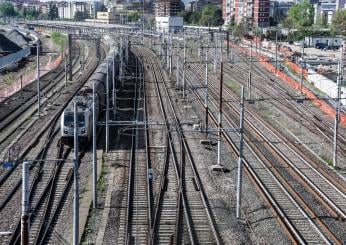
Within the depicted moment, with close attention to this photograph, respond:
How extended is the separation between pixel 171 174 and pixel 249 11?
110 m

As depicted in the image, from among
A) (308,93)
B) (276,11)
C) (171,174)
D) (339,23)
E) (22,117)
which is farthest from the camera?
(276,11)

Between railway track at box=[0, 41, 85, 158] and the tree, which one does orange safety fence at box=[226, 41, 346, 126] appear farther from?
the tree

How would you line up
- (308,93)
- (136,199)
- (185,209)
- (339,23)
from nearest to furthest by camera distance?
(185,209), (136,199), (308,93), (339,23)

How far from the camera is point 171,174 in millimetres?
21547

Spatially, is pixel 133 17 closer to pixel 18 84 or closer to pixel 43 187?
pixel 18 84

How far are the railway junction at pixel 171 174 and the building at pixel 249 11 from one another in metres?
87.2

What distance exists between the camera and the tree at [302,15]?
101 m

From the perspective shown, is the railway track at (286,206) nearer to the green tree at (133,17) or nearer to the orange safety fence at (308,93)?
the orange safety fence at (308,93)

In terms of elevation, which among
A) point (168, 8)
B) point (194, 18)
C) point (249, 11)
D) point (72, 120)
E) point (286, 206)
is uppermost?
point (168, 8)

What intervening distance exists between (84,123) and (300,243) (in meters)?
11.7

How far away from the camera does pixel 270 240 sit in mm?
15766

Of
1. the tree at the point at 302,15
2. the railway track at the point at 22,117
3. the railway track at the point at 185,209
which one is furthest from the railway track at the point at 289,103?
the tree at the point at 302,15

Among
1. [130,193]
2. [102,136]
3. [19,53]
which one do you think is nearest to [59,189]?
[130,193]

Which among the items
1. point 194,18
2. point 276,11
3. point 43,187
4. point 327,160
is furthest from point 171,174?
point 276,11
